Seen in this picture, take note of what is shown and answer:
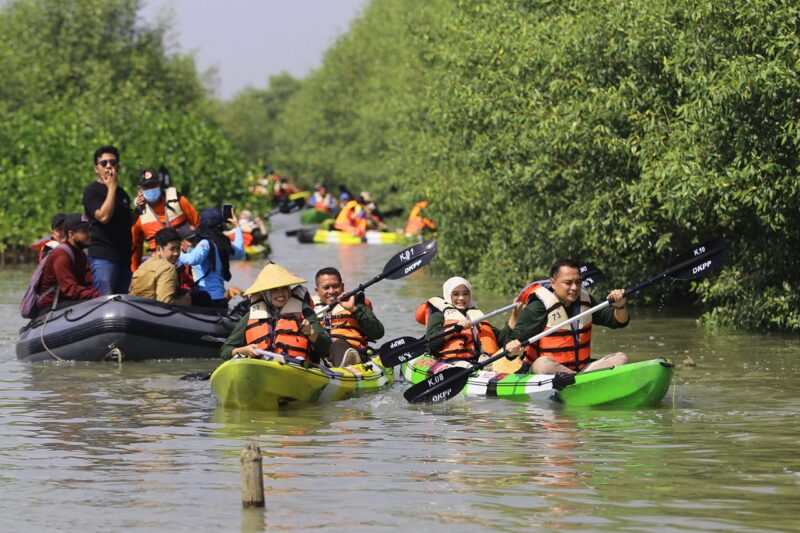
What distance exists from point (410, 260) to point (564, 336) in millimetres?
2698

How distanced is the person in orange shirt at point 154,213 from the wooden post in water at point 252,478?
28.1 ft

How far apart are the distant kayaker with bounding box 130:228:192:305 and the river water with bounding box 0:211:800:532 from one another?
1.10 m

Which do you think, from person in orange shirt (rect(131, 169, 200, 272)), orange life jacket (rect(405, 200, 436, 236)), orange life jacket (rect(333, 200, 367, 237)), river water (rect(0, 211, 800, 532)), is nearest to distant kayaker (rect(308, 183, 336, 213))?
orange life jacket (rect(333, 200, 367, 237))

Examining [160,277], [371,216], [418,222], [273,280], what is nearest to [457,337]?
[273,280]

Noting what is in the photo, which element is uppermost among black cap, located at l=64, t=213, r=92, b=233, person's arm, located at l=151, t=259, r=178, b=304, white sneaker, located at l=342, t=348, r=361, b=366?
black cap, located at l=64, t=213, r=92, b=233

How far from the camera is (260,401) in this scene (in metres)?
12.7

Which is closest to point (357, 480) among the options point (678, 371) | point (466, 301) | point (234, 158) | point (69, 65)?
point (466, 301)

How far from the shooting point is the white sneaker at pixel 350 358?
14.2 metres

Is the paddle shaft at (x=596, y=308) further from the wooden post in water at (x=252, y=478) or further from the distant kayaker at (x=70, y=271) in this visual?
the distant kayaker at (x=70, y=271)

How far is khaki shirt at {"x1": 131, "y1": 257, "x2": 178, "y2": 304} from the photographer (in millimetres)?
16406

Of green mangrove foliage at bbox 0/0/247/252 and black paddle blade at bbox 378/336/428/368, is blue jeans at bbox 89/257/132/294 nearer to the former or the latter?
black paddle blade at bbox 378/336/428/368

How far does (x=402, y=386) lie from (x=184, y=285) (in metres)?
3.55

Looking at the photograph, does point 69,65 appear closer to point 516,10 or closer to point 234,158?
point 234,158

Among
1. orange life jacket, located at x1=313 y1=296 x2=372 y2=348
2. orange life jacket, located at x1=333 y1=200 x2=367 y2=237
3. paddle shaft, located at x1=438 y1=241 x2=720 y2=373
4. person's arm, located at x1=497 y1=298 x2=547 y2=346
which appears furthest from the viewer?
orange life jacket, located at x1=333 y1=200 x2=367 y2=237
